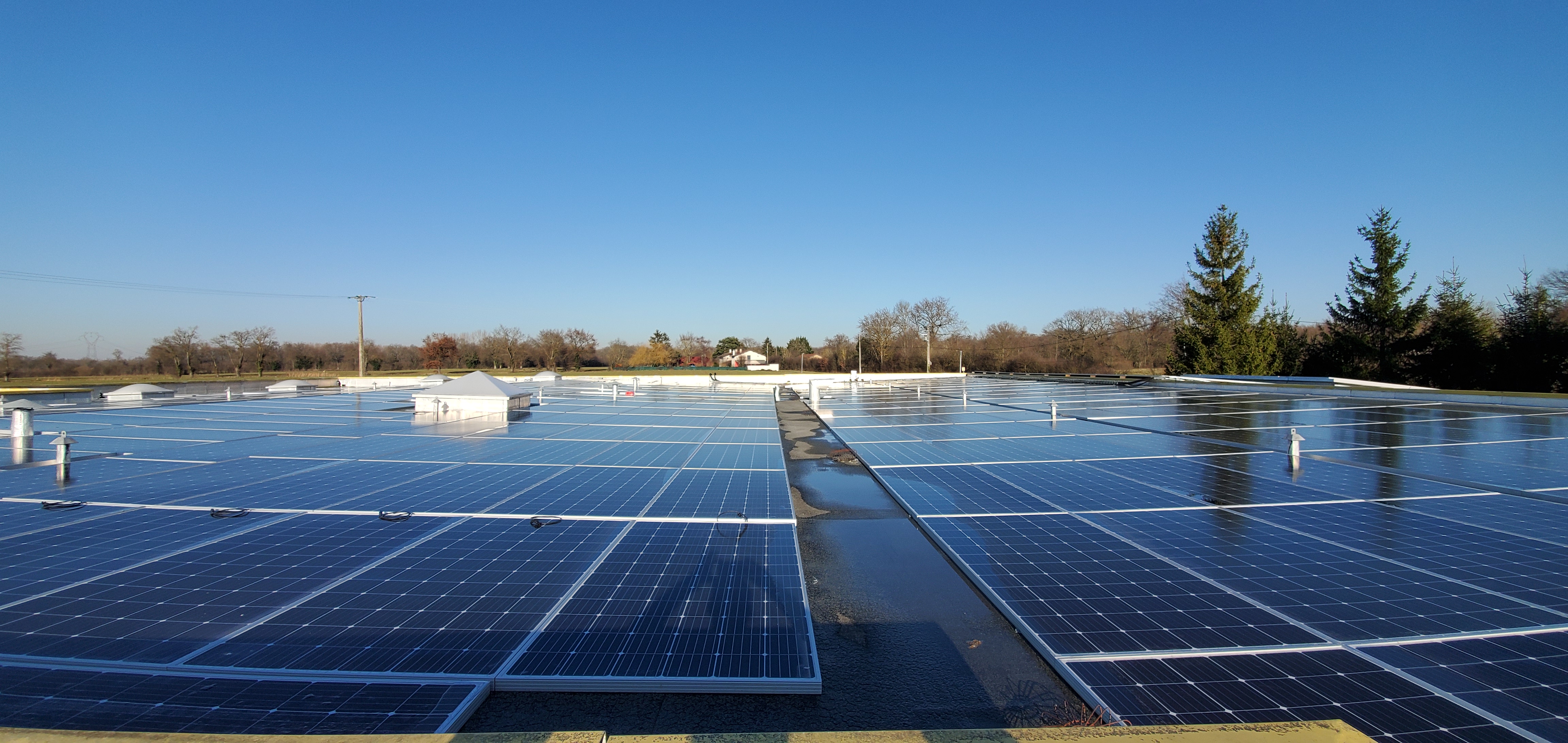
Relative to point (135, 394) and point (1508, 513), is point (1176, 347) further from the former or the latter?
point (135, 394)

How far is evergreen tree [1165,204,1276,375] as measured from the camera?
1491 inches

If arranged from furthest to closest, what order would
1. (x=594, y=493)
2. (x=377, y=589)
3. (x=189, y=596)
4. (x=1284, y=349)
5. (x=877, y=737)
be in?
1. (x=1284, y=349)
2. (x=594, y=493)
3. (x=377, y=589)
4. (x=189, y=596)
5. (x=877, y=737)

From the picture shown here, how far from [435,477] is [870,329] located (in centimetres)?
6518

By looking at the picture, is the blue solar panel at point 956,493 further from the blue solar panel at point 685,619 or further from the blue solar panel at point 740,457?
the blue solar panel at point 685,619

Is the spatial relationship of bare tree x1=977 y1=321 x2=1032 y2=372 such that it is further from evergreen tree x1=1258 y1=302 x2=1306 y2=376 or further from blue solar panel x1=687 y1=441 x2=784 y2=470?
blue solar panel x1=687 y1=441 x2=784 y2=470

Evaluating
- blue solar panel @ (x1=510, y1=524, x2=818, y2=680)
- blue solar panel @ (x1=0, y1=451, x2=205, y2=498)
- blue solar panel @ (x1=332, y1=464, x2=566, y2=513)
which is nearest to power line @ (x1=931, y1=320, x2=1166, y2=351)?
blue solar panel @ (x1=332, y1=464, x2=566, y2=513)

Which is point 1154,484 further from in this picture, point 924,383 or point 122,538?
point 924,383

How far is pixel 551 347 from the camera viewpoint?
81.5 meters

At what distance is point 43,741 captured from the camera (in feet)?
6.50

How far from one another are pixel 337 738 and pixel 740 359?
342 feet

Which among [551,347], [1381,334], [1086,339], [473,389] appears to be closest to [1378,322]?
[1381,334]

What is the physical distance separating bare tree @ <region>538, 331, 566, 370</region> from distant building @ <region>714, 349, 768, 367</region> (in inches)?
1051

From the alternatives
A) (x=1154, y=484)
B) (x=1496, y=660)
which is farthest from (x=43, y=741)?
(x=1154, y=484)

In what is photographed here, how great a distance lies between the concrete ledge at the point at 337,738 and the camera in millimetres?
1977
